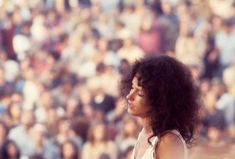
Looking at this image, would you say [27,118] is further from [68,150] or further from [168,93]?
[168,93]

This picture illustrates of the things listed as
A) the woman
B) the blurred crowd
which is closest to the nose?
the woman

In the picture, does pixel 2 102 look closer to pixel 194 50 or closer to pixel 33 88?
pixel 33 88

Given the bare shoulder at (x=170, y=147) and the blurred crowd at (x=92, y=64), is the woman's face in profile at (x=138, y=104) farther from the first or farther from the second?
the blurred crowd at (x=92, y=64)

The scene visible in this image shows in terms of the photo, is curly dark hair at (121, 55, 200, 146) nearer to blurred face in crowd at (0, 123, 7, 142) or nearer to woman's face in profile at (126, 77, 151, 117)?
woman's face in profile at (126, 77, 151, 117)

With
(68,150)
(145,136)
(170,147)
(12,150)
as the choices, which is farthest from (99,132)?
(170,147)

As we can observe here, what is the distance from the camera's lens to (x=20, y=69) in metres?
7.30

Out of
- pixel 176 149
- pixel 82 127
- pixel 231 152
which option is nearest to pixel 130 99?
pixel 176 149

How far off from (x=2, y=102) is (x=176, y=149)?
17.7ft

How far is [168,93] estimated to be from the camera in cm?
207

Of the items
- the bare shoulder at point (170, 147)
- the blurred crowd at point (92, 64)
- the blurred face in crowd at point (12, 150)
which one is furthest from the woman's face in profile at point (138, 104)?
the blurred face in crowd at point (12, 150)

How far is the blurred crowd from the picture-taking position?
6.83 m

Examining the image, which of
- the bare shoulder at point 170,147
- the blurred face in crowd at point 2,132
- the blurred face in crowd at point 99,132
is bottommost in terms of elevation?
the blurred face in crowd at point 99,132

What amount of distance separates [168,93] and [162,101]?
0.03 metres

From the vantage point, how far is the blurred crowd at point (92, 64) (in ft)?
22.4
